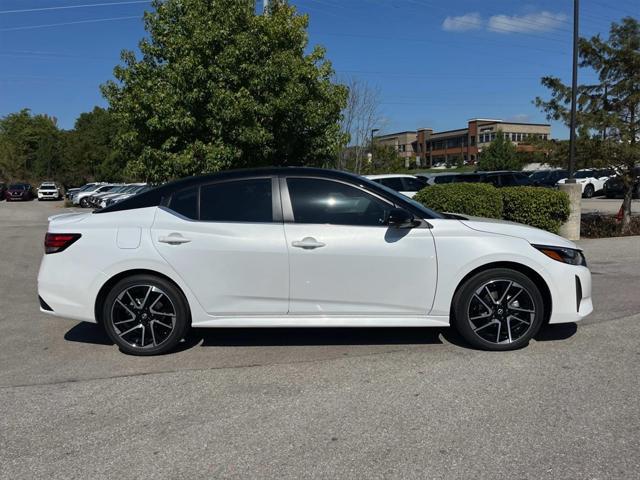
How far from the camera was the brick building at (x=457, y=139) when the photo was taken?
98.9 meters

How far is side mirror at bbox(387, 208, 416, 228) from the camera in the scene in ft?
15.6

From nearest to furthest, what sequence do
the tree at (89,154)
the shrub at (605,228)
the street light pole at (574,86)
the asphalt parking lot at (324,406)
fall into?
Answer: the asphalt parking lot at (324,406) → the street light pole at (574,86) → the shrub at (605,228) → the tree at (89,154)

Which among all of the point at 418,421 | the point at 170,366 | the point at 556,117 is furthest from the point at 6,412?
the point at 556,117

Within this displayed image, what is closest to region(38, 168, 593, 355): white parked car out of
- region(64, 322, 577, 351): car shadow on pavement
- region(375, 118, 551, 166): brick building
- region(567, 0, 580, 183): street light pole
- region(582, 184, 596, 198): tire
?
region(64, 322, 577, 351): car shadow on pavement

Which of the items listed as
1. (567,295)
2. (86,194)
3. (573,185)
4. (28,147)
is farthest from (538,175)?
Result: (28,147)

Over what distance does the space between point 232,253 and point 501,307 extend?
2343 mm

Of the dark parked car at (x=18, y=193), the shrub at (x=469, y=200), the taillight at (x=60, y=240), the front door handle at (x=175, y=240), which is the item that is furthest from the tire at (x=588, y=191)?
the dark parked car at (x=18, y=193)

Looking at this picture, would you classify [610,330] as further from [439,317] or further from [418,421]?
[418,421]

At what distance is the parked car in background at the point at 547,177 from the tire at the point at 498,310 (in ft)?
77.2

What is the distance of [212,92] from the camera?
11.8m

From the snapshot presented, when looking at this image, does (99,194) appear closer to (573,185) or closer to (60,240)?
(573,185)

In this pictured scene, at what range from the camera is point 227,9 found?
1225 centimetres

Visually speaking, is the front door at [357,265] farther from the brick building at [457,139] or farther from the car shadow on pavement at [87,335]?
the brick building at [457,139]

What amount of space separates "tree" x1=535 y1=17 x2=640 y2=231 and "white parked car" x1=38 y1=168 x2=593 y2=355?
9.85m
